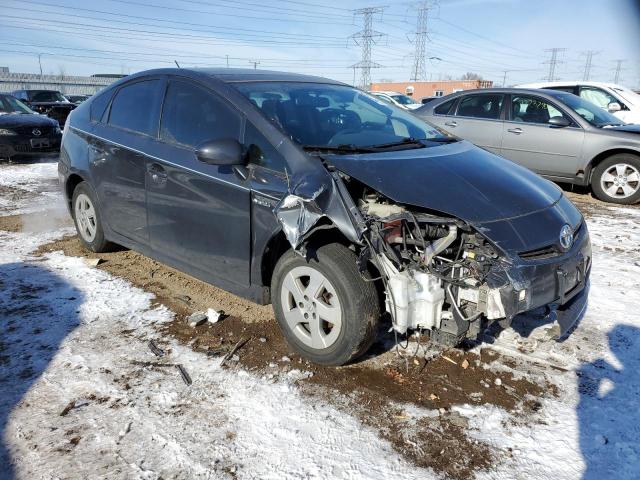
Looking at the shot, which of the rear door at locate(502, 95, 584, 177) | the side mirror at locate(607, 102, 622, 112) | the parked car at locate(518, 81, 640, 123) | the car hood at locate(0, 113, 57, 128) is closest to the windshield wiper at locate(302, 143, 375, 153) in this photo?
the rear door at locate(502, 95, 584, 177)

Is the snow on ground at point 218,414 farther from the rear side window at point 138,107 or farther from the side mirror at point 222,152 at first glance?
the rear side window at point 138,107

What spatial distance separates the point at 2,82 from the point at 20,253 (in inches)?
1430

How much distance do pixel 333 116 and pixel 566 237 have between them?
175cm

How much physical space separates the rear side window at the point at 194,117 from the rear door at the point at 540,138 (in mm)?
6010

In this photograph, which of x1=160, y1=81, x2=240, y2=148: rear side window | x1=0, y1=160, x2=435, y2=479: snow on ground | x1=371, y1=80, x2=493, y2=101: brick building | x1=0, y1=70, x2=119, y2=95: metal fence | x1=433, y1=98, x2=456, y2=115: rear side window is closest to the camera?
x1=0, y1=160, x2=435, y2=479: snow on ground

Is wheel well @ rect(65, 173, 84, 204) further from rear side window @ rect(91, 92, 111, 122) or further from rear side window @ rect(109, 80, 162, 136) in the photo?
rear side window @ rect(109, 80, 162, 136)

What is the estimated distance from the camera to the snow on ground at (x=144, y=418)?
2312mm

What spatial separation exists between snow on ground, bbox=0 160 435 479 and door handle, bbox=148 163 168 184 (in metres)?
1.01

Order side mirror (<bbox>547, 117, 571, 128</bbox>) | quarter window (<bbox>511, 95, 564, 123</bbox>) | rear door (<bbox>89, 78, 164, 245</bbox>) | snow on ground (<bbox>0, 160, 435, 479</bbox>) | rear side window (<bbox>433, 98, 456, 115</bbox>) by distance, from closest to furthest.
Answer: snow on ground (<bbox>0, 160, 435, 479</bbox>), rear door (<bbox>89, 78, 164, 245</bbox>), side mirror (<bbox>547, 117, 571, 128</bbox>), quarter window (<bbox>511, 95, 564, 123</bbox>), rear side window (<bbox>433, 98, 456, 115</bbox>)

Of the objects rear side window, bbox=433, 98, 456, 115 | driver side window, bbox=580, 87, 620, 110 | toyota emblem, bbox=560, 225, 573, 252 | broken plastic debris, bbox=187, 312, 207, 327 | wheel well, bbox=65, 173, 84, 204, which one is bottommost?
broken plastic debris, bbox=187, 312, 207, 327

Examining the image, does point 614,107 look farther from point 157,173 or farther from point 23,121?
point 23,121

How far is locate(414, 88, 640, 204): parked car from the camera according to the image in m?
7.46

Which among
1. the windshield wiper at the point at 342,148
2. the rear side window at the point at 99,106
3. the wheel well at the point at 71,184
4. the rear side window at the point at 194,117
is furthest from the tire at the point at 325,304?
the wheel well at the point at 71,184

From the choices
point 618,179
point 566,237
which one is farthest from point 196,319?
point 618,179
